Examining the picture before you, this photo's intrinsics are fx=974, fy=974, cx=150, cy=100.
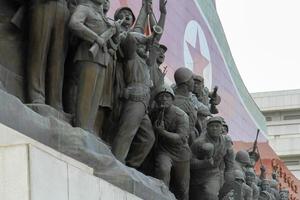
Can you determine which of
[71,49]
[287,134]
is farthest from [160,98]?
[287,134]

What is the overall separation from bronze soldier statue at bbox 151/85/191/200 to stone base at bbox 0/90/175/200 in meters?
1.58

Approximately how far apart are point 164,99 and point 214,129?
1626mm

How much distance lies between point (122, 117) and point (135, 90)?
1.22ft

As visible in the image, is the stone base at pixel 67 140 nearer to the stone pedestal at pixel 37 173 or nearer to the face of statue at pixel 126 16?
the stone pedestal at pixel 37 173

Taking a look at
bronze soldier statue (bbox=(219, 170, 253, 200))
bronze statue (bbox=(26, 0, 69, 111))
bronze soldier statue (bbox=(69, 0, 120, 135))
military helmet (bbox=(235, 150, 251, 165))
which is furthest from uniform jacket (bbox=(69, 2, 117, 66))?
military helmet (bbox=(235, 150, 251, 165))

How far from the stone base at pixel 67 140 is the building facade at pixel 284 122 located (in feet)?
119

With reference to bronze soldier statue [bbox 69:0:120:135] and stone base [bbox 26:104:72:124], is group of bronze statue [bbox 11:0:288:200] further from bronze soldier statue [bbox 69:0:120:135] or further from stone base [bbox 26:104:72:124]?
stone base [bbox 26:104:72:124]

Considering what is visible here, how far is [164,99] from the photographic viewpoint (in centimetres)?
1260

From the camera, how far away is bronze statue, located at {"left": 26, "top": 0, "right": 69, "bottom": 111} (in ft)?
33.4

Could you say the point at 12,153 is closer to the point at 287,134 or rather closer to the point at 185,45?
the point at 185,45

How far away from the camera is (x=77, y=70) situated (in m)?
10.7

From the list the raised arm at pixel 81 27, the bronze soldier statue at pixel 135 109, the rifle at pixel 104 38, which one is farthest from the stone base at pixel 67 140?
the raised arm at pixel 81 27

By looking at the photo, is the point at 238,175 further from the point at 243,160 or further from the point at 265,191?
the point at 265,191

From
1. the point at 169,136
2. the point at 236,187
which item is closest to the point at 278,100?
the point at 236,187
